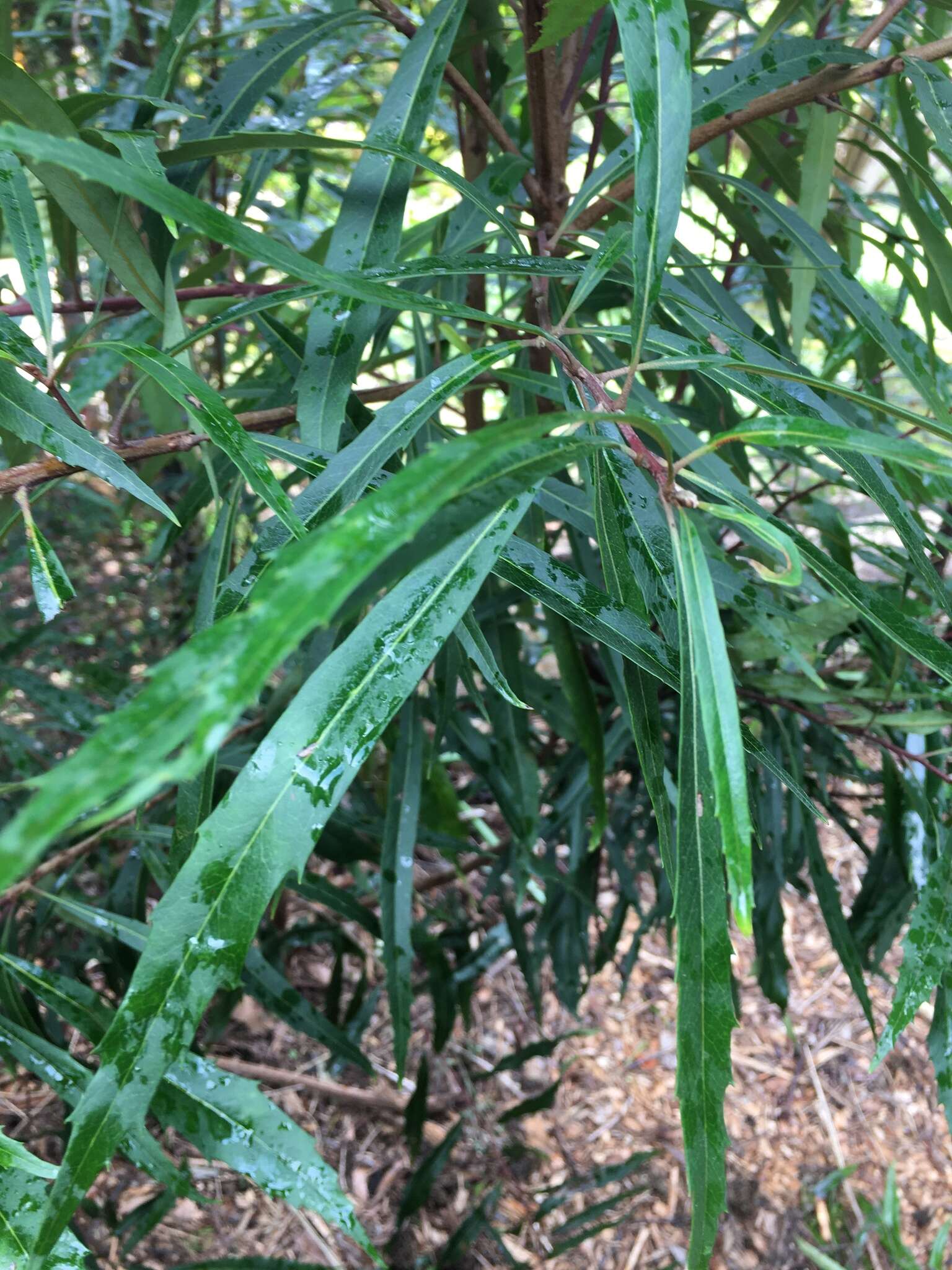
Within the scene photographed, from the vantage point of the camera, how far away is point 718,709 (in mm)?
249

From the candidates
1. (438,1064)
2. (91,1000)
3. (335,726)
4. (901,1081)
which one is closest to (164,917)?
(335,726)

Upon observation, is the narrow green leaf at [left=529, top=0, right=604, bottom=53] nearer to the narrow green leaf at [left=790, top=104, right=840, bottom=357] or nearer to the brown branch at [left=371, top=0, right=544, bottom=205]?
the brown branch at [left=371, top=0, right=544, bottom=205]

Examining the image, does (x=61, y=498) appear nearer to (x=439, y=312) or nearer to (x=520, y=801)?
(x=520, y=801)

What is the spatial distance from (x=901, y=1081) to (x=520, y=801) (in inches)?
A: 39.4

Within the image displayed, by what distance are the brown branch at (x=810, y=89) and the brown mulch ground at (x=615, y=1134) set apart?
89 cm

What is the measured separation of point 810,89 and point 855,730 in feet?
1.53

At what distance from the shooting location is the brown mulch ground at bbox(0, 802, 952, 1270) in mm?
1075

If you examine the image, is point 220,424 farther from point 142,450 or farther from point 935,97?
point 935,97

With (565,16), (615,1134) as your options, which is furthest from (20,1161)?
(615,1134)

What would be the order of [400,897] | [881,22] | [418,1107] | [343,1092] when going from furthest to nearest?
1. [343,1092]
2. [418,1107]
3. [400,897]
4. [881,22]

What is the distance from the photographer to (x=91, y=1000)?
0.54 metres

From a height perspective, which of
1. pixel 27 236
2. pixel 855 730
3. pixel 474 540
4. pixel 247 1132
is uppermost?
pixel 27 236

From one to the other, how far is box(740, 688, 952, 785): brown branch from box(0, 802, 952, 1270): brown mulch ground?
0.46 meters

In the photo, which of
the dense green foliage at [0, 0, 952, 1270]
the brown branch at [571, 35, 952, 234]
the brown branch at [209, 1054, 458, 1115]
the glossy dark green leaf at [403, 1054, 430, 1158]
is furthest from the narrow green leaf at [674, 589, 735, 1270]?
the brown branch at [209, 1054, 458, 1115]
